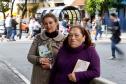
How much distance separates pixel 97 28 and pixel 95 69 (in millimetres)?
30877

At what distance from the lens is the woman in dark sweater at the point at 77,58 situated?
4.93 meters

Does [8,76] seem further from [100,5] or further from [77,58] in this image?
[100,5]

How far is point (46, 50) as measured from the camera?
600 centimetres

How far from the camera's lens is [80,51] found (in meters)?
4.96

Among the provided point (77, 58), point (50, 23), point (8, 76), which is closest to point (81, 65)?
point (77, 58)

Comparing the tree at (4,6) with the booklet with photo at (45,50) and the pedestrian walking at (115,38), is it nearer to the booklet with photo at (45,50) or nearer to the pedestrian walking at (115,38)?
the pedestrian walking at (115,38)

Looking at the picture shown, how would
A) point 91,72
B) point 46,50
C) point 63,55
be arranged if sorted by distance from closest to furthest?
point 91,72, point 63,55, point 46,50

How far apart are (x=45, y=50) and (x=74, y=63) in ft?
3.51

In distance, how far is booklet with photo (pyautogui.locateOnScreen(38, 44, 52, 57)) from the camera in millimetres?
5977

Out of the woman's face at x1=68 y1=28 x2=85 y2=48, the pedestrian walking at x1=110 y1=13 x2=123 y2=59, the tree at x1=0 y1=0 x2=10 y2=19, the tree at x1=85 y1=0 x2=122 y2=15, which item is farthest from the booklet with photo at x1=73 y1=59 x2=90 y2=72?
the tree at x1=0 y1=0 x2=10 y2=19

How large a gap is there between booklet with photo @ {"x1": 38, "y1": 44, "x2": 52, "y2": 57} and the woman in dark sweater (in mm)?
881

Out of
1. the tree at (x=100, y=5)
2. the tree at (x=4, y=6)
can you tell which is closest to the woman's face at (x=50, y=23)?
the tree at (x=100, y=5)

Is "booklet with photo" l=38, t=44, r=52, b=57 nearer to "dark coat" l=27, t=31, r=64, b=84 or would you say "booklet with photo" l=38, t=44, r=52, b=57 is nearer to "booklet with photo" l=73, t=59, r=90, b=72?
"dark coat" l=27, t=31, r=64, b=84

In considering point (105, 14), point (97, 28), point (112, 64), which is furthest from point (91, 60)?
point (105, 14)
